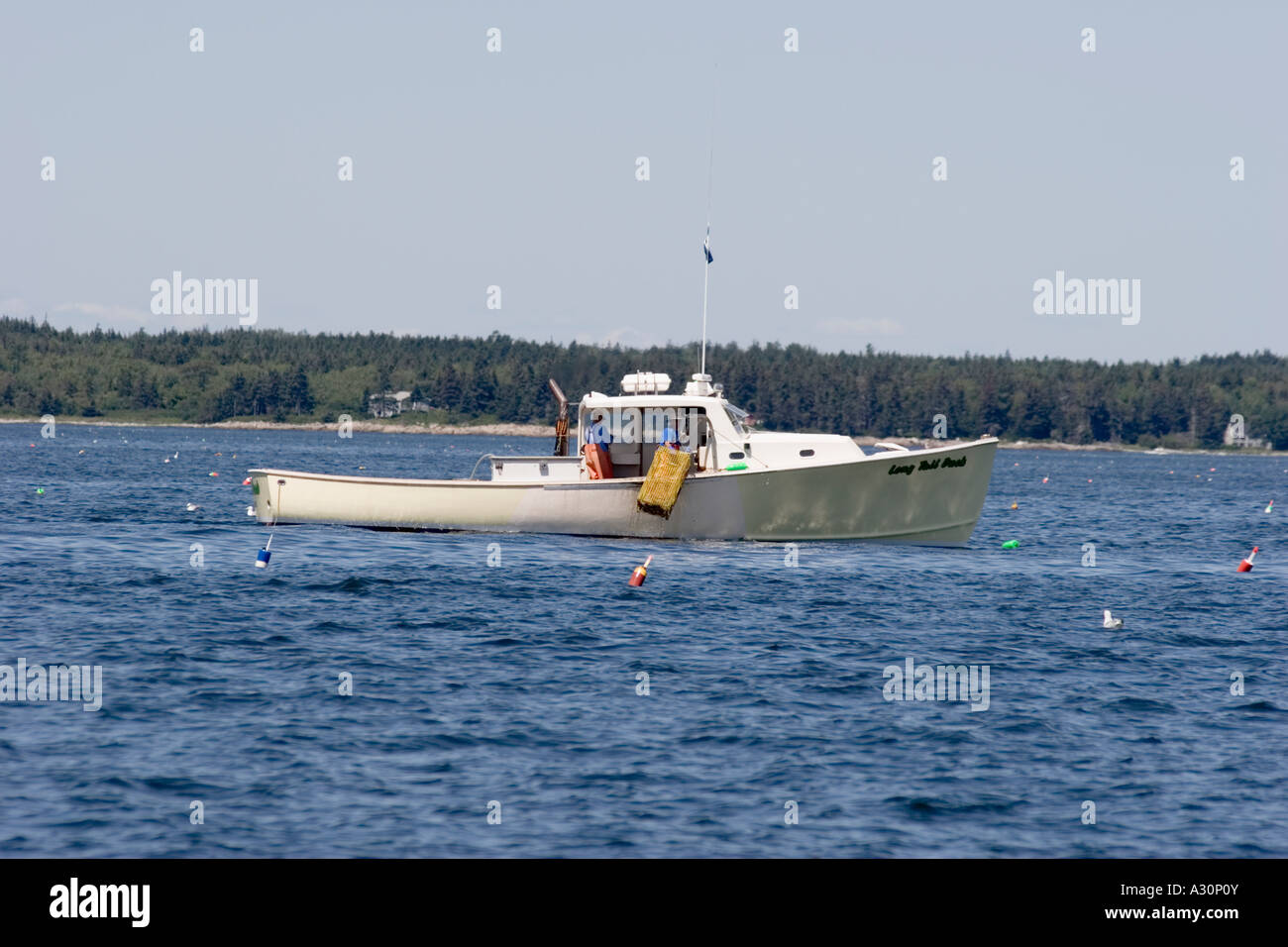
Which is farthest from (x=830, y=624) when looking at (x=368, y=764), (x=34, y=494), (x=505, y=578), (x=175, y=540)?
(x=34, y=494)

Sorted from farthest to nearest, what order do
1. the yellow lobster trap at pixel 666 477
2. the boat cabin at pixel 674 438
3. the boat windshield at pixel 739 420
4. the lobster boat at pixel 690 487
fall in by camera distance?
the boat windshield at pixel 739 420 < the boat cabin at pixel 674 438 < the lobster boat at pixel 690 487 < the yellow lobster trap at pixel 666 477

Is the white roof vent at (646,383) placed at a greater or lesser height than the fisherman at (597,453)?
greater

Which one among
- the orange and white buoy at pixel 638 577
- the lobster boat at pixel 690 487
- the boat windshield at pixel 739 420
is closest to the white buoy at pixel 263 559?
the lobster boat at pixel 690 487

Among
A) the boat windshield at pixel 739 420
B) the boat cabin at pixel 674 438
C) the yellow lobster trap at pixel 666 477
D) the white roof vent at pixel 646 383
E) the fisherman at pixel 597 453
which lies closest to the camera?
the yellow lobster trap at pixel 666 477

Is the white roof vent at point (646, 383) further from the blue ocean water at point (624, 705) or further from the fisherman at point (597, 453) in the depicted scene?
the blue ocean water at point (624, 705)

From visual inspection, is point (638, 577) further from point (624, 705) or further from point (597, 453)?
point (624, 705)

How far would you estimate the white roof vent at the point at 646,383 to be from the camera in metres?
33.8

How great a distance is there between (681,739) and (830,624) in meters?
8.05

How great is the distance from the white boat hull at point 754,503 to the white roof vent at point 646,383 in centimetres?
247

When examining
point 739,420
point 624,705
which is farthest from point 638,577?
point 624,705

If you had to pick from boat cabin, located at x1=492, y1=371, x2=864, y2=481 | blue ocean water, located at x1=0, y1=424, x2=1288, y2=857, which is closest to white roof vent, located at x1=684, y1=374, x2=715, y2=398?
boat cabin, located at x1=492, y1=371, x2=864, y2=481
